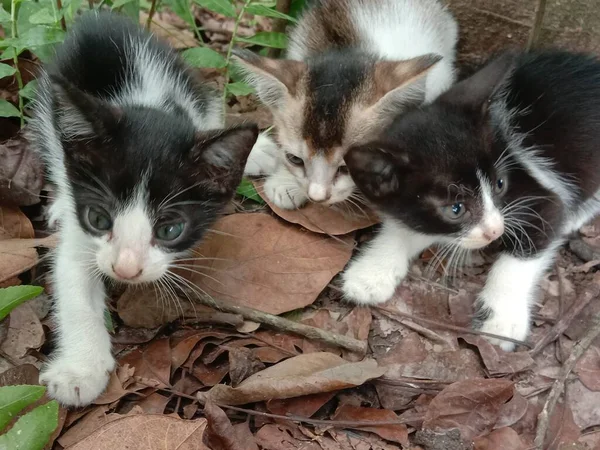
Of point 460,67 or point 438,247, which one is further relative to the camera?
point 460,67

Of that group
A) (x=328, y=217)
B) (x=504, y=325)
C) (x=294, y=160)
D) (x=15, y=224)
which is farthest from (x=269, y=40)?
(x=504, y=325)

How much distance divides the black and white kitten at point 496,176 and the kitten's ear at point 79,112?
2.86 feet

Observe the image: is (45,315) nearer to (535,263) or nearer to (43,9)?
(43,9)

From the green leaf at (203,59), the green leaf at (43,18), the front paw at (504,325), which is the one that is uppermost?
the green leaf at (43,18)

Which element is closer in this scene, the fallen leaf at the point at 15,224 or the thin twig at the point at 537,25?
the fallen leaf at the point at 15,224

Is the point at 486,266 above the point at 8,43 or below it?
below

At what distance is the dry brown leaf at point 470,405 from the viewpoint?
221cm

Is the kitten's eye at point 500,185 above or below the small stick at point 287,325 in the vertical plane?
above

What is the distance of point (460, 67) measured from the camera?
10.7 ft

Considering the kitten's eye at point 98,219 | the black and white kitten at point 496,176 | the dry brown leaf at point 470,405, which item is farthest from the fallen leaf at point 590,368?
the kitten's eye at point 98,219

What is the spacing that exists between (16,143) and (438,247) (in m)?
1.89

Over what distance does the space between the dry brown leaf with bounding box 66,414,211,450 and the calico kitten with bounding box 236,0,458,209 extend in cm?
103

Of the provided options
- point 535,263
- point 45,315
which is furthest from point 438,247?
point 45,315

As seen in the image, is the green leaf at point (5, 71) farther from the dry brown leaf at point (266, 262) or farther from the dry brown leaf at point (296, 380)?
the dry brown leaf at point (296, 380)
